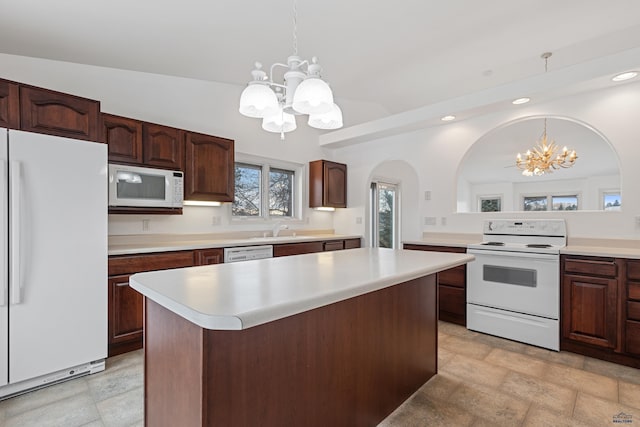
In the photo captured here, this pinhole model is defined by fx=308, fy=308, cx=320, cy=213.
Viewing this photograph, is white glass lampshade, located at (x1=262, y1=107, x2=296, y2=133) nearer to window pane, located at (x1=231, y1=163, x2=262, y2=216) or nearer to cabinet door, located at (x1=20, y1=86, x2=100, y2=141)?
cabinet door, located at (x1=20, y1=86, x2=100, y2=141)

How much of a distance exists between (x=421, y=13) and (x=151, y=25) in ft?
6.71

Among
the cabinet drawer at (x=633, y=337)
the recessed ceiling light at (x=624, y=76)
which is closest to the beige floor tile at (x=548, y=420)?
the cabinet drawer at (x=633, y=337)

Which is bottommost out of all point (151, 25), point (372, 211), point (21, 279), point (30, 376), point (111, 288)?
point (30, 376)

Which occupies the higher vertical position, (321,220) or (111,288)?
(321,220)

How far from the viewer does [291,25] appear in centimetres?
243

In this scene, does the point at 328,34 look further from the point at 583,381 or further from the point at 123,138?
the point at 583,381

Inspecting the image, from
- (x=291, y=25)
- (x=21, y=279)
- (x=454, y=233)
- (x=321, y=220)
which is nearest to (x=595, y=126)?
(x=454, y=233)

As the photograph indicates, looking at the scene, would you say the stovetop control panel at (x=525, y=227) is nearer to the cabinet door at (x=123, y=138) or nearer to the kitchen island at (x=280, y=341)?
the kitchen island at (x=280, y=341)

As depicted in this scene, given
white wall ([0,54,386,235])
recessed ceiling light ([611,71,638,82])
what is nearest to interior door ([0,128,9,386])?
white wall ([0,54,386,235])

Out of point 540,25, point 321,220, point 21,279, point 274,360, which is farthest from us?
point 321,220

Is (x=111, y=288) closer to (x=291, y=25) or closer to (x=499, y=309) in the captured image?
(x=291, y=25)

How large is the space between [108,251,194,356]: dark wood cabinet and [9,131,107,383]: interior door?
159 millimetres

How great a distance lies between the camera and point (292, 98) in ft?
5.61

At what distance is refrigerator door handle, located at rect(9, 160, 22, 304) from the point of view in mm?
1914
